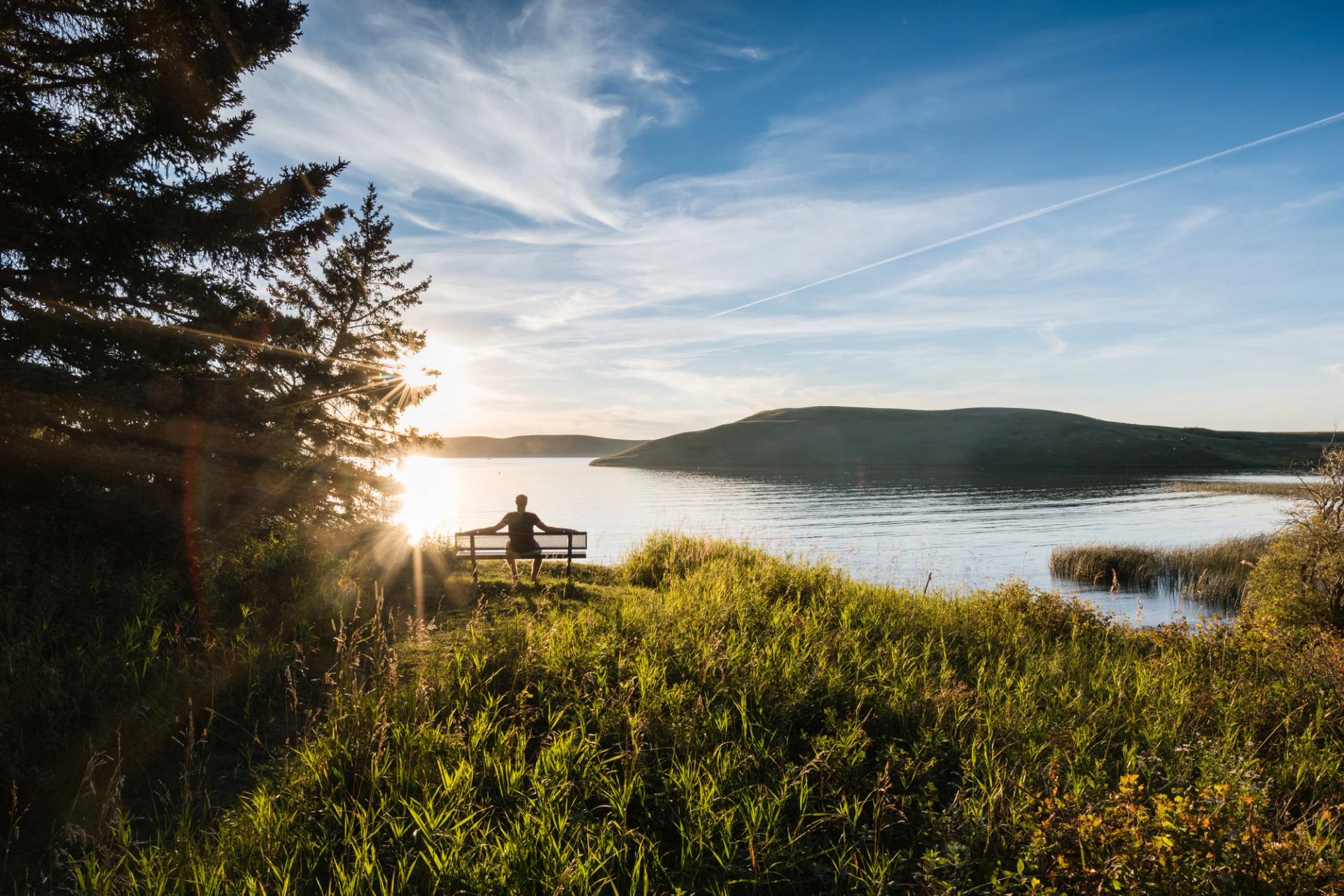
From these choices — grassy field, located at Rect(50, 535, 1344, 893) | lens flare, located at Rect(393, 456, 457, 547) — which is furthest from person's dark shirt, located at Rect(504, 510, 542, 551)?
grassy field, located at Rect(50, 535, 1344, 893)

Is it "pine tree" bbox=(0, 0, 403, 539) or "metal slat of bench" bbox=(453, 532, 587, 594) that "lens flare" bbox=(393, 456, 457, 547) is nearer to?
"metal slat of bench" bbox=(453, 532, 587, 594)

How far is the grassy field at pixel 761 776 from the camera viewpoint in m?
3.62

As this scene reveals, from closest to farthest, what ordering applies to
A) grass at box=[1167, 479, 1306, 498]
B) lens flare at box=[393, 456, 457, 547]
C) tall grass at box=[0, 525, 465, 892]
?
1. tall grass at box=[0, 525, 465, 892]
2. lens flare at box=[393, 456, 457, 547]
3. grass at box=[1167, 479, 1306, 498]

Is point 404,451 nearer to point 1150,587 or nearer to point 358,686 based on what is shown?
point 358,686

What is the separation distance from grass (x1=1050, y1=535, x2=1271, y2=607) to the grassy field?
19.7 m

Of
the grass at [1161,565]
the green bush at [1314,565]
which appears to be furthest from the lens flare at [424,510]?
the grass at [1161,565]

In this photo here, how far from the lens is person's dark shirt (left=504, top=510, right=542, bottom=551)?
1205cm

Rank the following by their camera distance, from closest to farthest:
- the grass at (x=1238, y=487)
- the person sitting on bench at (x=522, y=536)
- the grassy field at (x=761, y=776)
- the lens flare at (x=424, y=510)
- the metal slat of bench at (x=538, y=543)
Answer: the grassy field at (x=761, y=776) < the person sitting on bench at (x=522, y=536) < the metal slat of bench at (x=538, y=543) < the lens flare at (x=424, y=510) < the grass at (x=1238, y=487)

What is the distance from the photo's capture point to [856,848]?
4.07 m

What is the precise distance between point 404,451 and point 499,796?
19.7 meters

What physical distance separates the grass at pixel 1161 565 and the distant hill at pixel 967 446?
301ft

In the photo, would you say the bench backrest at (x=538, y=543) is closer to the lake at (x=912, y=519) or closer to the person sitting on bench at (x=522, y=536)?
the person sitting on bench at (x=522, y=536)

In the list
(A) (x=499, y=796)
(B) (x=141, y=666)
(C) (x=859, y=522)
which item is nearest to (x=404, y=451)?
(B) (x=141, y=666)

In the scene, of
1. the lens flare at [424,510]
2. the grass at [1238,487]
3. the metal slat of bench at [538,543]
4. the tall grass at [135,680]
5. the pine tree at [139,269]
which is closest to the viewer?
the tall grass at [135,680]
